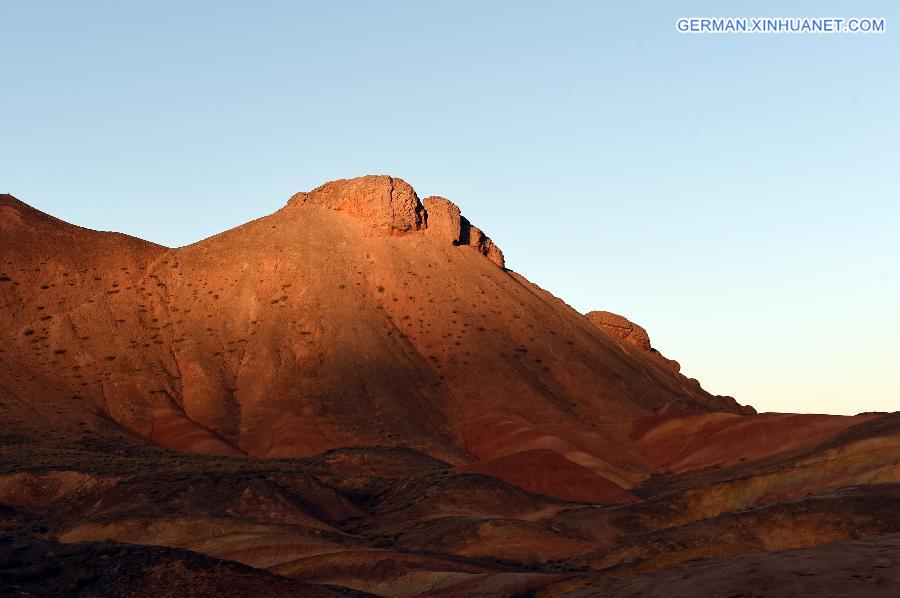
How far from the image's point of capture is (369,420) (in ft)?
271

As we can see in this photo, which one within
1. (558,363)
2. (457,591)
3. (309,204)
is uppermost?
(309,204)

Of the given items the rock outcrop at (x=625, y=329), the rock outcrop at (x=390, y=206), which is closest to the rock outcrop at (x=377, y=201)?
the rock outcrop at (x=390, y=206)

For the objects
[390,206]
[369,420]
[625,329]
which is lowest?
[369,420]

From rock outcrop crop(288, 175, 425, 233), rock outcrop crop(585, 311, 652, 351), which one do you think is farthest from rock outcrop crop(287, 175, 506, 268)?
rock outcrop crop(585, 311, 652, 351)

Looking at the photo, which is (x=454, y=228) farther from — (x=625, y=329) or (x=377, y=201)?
(x=625, y=329)

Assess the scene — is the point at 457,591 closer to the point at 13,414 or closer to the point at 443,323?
the point at 13,414

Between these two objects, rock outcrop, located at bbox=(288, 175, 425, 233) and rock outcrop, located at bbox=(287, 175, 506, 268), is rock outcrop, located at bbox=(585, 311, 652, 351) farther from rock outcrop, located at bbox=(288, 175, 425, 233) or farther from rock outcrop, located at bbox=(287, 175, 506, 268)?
rock outcrop, located at bbox=(288, 175, 425, 233)

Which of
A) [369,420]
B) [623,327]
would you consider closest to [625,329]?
[623,327]

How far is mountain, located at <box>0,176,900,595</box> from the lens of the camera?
39969 millimetres

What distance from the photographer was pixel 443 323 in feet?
320

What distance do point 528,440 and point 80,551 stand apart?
55798mm

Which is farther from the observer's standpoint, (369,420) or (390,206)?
(390,206)

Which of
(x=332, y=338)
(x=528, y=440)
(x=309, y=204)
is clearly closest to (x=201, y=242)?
(x=309, y=204)

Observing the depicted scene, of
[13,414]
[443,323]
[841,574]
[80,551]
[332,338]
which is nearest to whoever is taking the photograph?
[841,574]
